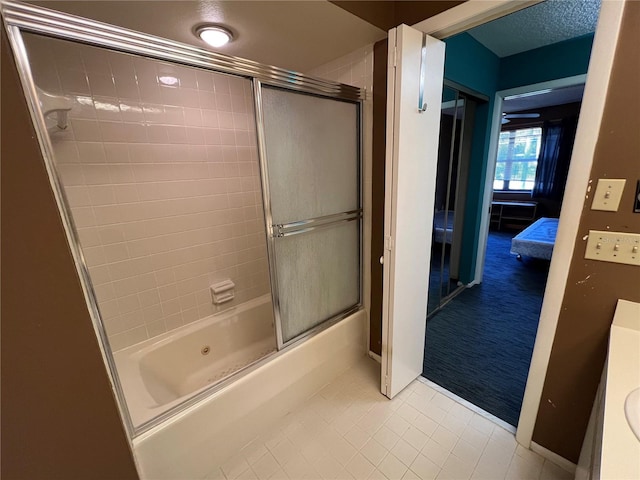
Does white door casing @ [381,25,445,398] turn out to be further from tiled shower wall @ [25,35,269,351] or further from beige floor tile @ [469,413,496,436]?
tiled shower wall @ [25,35,269,351]

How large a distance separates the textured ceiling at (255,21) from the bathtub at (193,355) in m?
1.77

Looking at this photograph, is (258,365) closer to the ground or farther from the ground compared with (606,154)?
closer to the ground

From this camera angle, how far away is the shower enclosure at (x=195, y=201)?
1401 millimetres

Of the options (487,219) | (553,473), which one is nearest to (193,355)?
(553,473)

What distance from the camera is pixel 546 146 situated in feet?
17.9

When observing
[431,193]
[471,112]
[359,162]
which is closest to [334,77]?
[359,162]

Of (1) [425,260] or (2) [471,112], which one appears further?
(2) [471,112]

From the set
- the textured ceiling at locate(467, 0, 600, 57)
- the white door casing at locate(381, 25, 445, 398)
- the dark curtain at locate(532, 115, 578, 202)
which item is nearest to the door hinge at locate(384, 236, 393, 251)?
the white door casing at locate(381, 25, 445, 398)

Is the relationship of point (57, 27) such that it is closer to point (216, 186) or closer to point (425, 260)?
point (216, 186)

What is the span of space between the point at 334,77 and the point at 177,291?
185 centimetres

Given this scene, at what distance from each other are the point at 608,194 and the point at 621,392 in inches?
27.0

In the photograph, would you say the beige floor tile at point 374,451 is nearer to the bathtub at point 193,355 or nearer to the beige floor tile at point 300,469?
the beige floor tile at point 300,469

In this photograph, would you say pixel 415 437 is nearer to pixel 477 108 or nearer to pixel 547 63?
pixel 477 108

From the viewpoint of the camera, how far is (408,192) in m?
1.48
